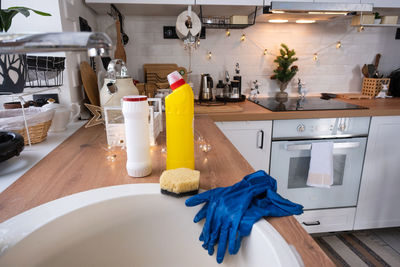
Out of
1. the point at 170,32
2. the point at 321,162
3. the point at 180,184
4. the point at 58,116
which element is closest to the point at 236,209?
the point at 180,184

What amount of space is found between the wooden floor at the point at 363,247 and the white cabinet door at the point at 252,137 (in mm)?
761

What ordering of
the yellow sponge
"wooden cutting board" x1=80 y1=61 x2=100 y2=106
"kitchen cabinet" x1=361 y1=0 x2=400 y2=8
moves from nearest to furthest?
the yellow sponge
"wooden cutting board" x1=80 y1=61 x2=100 y2=106
"kitchen cabinet" x1=361 y1=0 x2=400 y2=8

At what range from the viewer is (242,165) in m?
0.81

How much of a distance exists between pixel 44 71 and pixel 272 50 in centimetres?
170

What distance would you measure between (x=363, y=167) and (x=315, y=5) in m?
1.15

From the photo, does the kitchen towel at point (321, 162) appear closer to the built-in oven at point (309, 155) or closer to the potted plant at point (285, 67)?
the built-in oven at point (309, 155)

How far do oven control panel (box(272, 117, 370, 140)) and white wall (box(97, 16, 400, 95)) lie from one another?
0.64 m

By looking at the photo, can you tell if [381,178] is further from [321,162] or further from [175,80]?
[175,80]

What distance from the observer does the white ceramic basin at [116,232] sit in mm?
511

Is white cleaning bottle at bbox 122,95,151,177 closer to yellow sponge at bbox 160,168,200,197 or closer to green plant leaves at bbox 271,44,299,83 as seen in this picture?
yellow sponge at bbox 160,168,200,197

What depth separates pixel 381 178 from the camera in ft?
6.07

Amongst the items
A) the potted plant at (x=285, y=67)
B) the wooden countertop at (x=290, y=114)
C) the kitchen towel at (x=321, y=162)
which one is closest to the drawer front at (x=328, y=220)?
the kitchen towel at (x=321, y=162)

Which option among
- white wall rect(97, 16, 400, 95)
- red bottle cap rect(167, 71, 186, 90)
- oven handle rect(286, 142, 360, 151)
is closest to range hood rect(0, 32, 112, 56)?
red bottle cap rect(167, 71, 186, 90)

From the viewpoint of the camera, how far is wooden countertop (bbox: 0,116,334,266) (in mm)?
497
